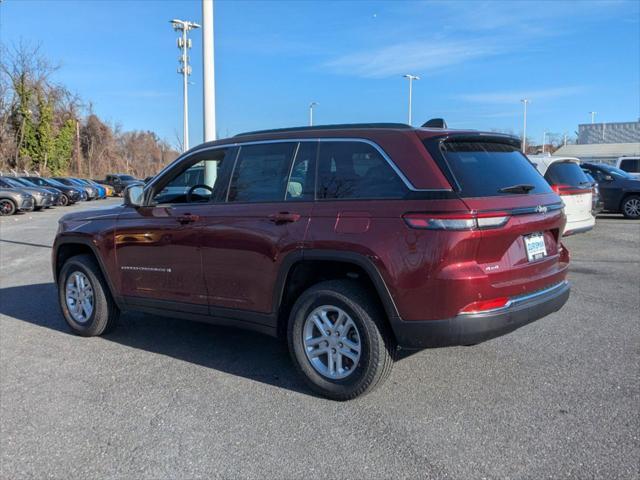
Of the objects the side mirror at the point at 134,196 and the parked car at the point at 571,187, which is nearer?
the side mirror at the point at 134,196

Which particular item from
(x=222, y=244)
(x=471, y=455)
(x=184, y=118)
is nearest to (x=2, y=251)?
(x=222, y=244)

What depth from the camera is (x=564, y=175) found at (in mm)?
10195

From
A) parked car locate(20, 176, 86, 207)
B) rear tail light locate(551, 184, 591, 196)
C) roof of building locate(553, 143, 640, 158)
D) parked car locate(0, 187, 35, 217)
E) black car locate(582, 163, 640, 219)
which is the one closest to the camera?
rear tail light locate(551, 184, 591, 196)

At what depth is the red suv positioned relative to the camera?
355 centimetres

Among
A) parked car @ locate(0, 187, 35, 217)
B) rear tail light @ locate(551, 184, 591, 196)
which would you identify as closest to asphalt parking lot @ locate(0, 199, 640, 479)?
rear tail light @ locate(551, 184, 591, 196)

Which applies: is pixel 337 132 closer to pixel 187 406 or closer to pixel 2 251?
pixel 187 406

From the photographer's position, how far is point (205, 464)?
10.4 ft

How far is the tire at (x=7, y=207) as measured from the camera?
23.5 m

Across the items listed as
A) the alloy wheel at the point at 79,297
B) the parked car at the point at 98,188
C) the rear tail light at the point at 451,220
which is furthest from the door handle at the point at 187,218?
the parked car at the point at 98,188

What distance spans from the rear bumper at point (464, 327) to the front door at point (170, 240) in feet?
6.01

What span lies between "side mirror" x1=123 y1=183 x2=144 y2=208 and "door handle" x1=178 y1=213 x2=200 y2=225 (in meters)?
0.65

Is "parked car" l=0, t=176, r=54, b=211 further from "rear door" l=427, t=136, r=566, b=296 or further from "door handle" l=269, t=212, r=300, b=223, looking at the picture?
"rear door" l=427, t=136, r=566, b=296

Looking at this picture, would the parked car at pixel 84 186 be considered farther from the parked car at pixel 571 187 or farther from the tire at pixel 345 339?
the tire at pixel 345 339

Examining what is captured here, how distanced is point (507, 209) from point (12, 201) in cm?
2430
